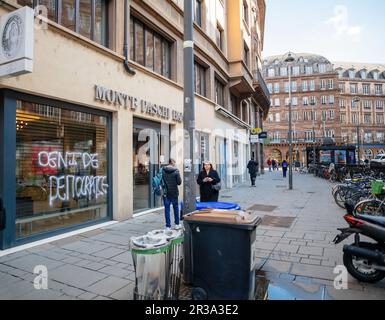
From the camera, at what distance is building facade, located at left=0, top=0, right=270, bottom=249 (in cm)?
590

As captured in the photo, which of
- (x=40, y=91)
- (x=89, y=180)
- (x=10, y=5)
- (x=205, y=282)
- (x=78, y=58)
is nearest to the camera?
(x=205, y=282)

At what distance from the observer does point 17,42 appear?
16.4ft

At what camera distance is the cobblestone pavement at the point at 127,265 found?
12.2 feet

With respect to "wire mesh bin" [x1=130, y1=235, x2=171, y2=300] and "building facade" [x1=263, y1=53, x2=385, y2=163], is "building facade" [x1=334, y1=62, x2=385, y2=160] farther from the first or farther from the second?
"wire mesh bin" [x1=130, y1=235, x2=171, y2=300]

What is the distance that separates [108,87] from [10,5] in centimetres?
277

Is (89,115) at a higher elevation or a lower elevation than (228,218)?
higher

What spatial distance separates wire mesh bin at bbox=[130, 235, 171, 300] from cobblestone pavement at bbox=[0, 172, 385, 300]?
0.49 meters

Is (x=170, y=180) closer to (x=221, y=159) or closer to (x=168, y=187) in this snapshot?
(x=168, y=187)

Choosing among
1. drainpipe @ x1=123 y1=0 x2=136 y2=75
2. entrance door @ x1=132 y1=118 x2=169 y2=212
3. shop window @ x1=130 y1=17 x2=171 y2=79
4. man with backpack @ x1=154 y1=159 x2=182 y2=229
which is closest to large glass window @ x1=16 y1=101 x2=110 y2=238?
entrance door @ x1=132 y1=118 x2=169 y2=212

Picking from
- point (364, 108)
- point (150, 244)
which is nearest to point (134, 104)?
point (150, 244)

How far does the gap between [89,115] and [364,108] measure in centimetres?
8655

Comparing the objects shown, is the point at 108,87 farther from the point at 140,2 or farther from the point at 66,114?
the point at 140,2
